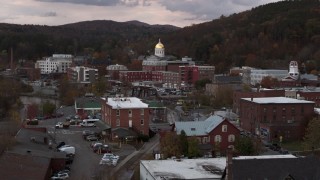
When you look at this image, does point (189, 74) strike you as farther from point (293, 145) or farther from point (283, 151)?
point (283, 151)

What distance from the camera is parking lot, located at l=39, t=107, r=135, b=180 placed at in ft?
68.5

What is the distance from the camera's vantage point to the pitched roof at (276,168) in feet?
49.3

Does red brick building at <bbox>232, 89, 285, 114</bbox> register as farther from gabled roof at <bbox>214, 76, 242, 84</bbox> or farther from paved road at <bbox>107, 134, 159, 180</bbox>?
gabled roof at <bbox>214, 76, 242, 84</bbox>

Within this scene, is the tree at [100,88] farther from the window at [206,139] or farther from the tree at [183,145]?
the tree at [183,145]

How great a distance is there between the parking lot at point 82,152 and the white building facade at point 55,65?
47393 millimetres

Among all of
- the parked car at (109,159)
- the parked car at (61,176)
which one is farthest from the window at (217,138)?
the parked car at (61,176)

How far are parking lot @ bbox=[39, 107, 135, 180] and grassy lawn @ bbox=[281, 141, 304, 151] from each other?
7.45 metres

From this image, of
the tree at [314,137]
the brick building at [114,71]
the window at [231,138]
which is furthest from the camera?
the brick building at [114,71]

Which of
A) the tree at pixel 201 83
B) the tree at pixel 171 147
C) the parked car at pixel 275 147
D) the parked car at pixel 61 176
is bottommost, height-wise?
the parked car at pixel 275 147

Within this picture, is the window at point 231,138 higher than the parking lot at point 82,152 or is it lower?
higher

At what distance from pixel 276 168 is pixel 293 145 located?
13373 millimetres

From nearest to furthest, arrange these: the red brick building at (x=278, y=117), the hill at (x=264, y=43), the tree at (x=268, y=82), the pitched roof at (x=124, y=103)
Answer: the red brick building at (x=278, y=117), the pitched roof at (x=124, y=103), the tree at (x=268, y=82), the hill at (x=264, y=43)

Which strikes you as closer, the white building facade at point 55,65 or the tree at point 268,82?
the tree at point 268,82

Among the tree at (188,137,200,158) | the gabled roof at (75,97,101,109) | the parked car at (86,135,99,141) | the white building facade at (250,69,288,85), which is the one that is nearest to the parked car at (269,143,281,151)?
the tree at (188,137,200,158)
